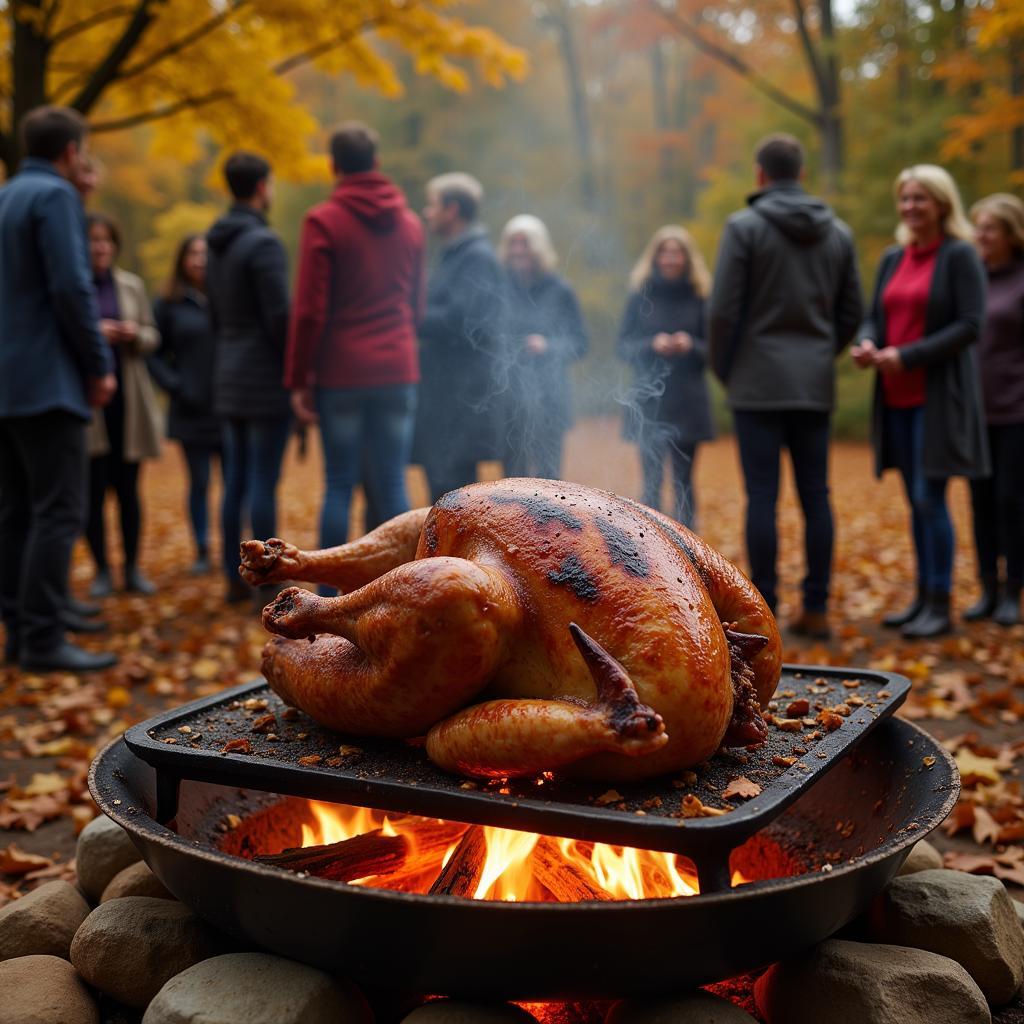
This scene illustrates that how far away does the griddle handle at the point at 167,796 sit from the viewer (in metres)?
2.27

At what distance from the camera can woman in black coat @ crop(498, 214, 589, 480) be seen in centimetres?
668

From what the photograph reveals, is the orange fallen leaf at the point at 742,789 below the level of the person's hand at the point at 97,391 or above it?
below

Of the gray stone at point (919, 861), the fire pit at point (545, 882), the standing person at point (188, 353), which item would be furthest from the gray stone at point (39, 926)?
the standing person at point (188, 353)

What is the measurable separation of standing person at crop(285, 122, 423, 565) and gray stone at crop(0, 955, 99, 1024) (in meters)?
3.40

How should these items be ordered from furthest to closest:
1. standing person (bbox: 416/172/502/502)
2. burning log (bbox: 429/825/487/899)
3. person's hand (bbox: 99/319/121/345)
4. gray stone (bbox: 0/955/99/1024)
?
person's hand (bbox: 99/319/121/345) < standing person (bbox: 416/172/502/502) < burning log (bbox: 429/825/487/899) < gray stone (bbox: 0/955/99/1024)

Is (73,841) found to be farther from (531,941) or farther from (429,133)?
(429,133)

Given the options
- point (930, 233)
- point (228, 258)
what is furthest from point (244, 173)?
point (930, 233)

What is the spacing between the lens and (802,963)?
2.06 meters

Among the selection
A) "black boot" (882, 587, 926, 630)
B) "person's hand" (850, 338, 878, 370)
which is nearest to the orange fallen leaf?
"person's hand" (850, 338, 878, 370)

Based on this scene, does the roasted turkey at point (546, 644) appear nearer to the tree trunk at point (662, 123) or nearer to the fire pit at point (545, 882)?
the fire pit at point (545, 882)

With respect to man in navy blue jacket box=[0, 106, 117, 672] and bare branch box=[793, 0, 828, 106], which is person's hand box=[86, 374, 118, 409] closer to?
man in navy blue jacket box=[0, 106, 117, 672]

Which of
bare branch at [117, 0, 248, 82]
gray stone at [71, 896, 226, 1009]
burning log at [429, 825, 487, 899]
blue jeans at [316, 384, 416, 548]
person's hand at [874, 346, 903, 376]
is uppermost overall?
bare branch at [117, 0, 248, 82]

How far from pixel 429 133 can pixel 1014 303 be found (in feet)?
A: 82.3

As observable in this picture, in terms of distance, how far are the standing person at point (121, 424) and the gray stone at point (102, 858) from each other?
458 centimetres
